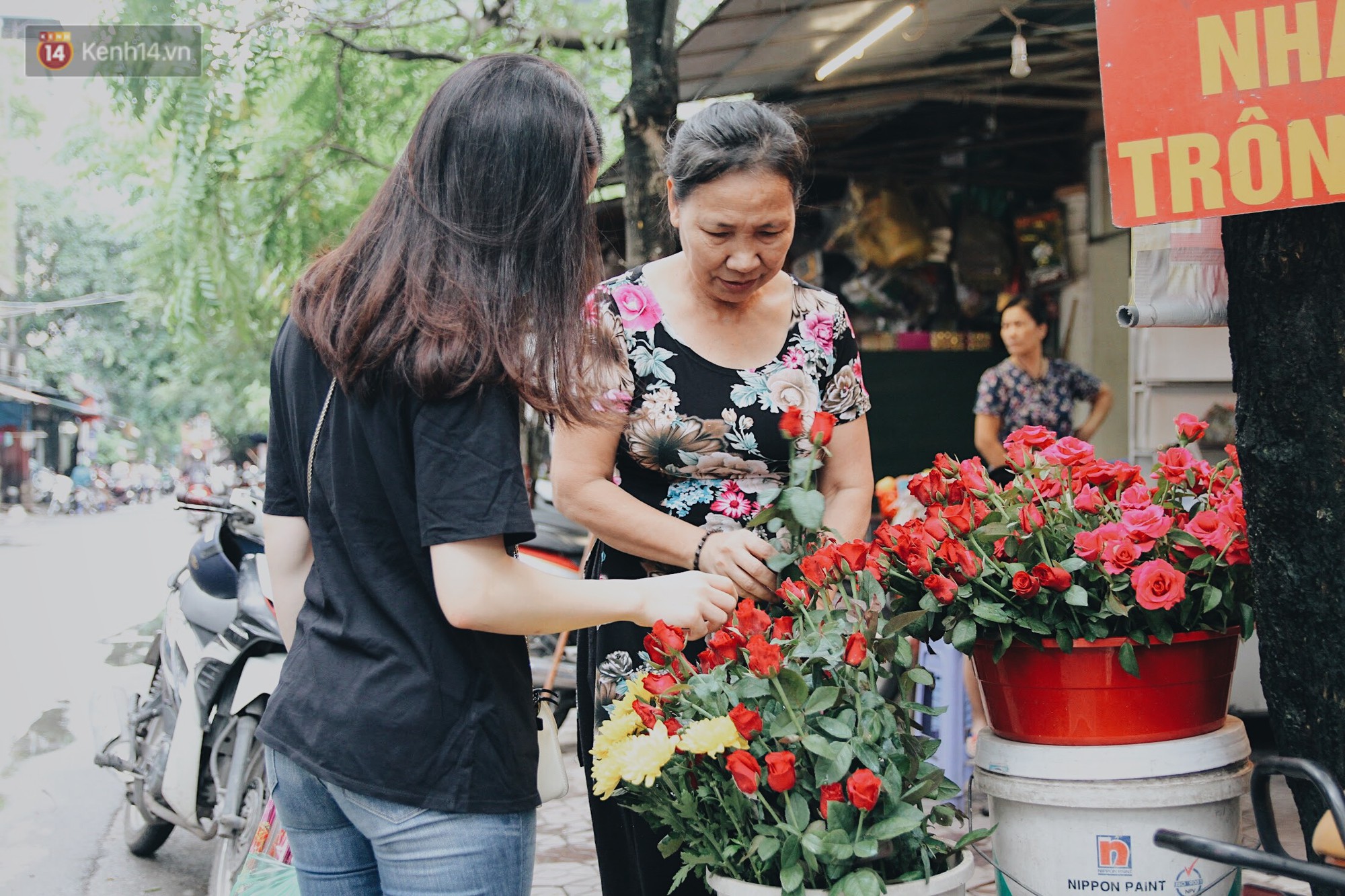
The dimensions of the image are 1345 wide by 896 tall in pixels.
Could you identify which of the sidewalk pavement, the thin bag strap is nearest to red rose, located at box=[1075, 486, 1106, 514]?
the thin bag strap

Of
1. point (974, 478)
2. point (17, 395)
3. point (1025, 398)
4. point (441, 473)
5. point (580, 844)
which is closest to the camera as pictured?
point (441, 473)

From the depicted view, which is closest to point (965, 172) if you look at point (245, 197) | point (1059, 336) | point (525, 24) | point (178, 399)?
point (1059, 336)

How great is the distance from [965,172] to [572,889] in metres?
5.70

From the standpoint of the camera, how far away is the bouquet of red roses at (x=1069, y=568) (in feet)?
5.73

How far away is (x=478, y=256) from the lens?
1.43m

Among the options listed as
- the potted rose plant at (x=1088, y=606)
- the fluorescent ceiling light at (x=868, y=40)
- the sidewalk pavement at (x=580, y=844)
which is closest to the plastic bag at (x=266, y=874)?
the potted rose plant at (x=1088, y=606)

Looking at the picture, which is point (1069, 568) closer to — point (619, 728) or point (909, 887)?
point (909, 887)

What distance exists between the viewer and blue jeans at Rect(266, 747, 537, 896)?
144cm

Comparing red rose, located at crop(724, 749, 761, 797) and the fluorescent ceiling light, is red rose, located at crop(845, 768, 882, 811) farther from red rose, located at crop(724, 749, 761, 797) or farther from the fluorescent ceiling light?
the fluorescent ceiling light

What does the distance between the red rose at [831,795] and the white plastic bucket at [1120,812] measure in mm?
478

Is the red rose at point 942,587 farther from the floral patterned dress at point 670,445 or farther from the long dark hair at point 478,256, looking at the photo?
the long dark hair at point 478,256

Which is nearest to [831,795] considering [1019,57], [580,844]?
[580,844]

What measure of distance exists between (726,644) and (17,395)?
38.6 meters

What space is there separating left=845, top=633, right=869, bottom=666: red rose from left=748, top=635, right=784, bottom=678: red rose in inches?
3.4
